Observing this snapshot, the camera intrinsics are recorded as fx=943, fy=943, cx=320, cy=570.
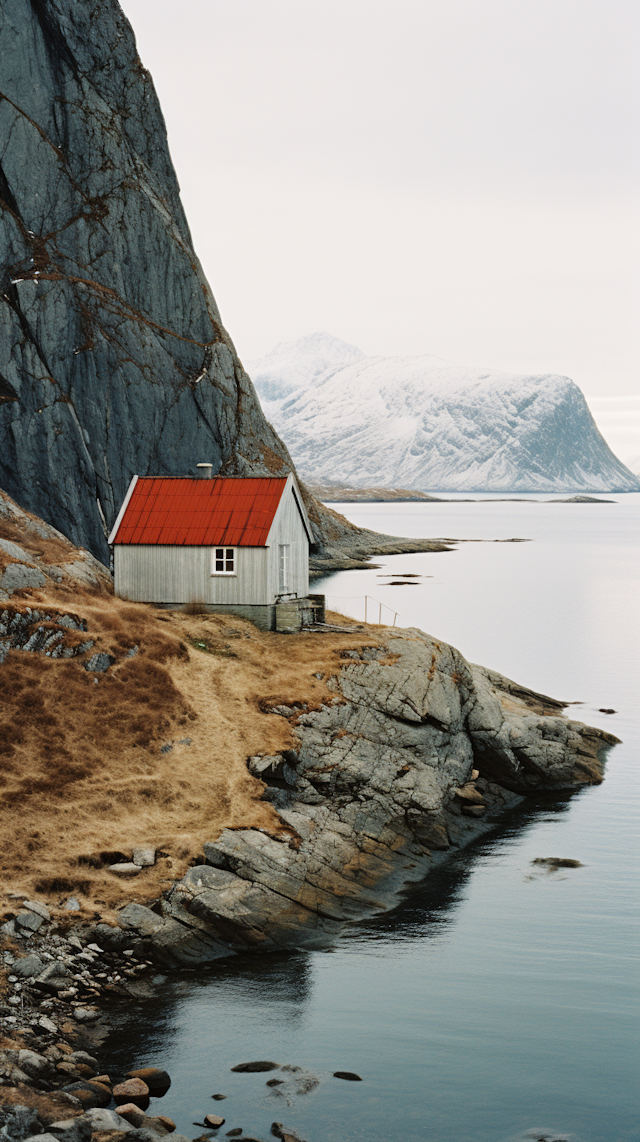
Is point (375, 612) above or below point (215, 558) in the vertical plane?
below

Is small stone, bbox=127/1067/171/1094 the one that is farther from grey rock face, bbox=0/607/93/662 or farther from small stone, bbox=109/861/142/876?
grey rock face, bbox=0/607/93/662

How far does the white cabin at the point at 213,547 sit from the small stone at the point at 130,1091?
23131 millimetres

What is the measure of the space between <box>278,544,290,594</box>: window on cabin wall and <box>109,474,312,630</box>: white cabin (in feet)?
0.14

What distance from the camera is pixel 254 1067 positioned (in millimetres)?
18469

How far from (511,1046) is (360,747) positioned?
12949mm

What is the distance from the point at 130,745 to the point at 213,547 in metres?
12.8

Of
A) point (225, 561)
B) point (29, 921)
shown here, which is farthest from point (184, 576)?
point (29, 921)

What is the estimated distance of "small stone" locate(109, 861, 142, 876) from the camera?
2334cm

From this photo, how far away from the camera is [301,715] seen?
32.1 metres

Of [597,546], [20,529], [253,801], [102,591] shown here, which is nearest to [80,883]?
[253,801]

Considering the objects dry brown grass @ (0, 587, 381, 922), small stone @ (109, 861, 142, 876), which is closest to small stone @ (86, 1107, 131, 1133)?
dry brown grass @ (0, 587, 381, 922)

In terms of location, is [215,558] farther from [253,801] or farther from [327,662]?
[253,801]

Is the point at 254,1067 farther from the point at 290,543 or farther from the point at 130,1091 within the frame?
the point at 290,543

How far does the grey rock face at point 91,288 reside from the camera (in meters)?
70.4
